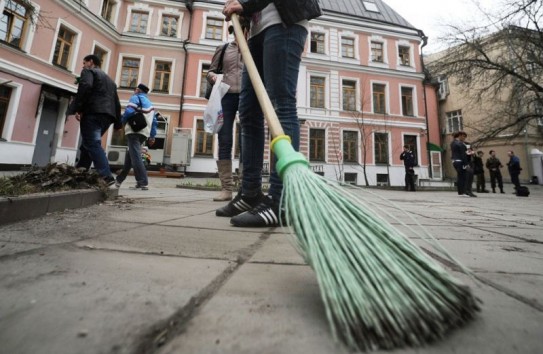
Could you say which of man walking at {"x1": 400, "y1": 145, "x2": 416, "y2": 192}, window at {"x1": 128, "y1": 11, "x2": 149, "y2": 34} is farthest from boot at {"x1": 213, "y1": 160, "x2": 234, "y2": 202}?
window at {"x1": 128, "y1": 11, "x2": 149, "y2": 34}

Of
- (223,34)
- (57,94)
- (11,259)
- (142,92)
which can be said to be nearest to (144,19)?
(223,34)

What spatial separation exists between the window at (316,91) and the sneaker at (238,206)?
1522cm

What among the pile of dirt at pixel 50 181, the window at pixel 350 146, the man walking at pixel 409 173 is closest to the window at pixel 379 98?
the window at pixel 350 146

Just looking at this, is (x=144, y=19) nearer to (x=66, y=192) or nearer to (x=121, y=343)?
(x=66, y=192)

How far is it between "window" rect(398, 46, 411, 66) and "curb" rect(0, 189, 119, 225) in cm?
2012

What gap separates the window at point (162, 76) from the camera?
1502cm

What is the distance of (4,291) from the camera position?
0.56 meters

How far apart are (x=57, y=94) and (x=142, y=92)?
9502 millimetres

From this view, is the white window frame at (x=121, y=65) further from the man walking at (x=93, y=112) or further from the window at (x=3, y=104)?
the man walking at (x=93, y=112)

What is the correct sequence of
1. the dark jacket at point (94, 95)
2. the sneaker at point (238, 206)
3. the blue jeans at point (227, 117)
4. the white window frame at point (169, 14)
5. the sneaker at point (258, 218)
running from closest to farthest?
the sneaker at point (258, 218), the sneaker at point (238, 206), the blue jeans at point (227, 117), the dark jacket at point (94, 95), the white window frame at point (169, 14)

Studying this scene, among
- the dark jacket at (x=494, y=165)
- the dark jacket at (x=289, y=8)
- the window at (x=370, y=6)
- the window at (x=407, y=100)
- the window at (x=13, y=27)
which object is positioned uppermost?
the window at (x=370, y=6)

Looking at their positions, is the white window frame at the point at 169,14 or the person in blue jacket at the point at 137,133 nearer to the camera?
the person in blue jacket at the point at 137,133

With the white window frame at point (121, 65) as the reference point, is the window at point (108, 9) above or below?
above

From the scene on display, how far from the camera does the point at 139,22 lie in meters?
15.3
